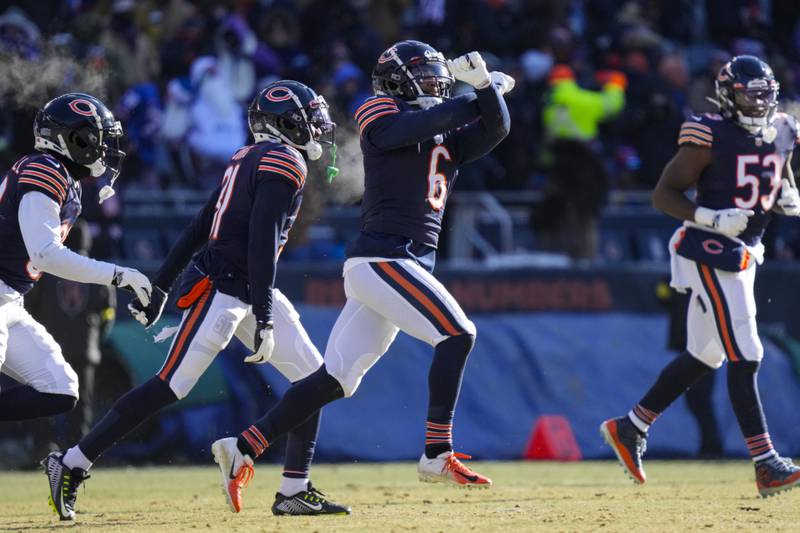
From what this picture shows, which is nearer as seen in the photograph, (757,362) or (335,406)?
(757,362)

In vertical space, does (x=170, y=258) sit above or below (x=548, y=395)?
above

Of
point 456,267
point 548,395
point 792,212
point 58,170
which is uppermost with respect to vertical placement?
point 58,170

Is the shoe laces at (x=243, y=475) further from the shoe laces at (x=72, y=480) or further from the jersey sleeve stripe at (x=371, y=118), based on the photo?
the jersey sleeve stripe at (x=371, y=118)

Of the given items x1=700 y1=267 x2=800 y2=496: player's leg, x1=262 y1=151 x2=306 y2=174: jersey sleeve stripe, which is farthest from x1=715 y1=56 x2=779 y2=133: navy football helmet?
x1=262 y1=151 x2=306 y2=174: jersey sleeve stripe

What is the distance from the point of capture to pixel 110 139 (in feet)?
22.2

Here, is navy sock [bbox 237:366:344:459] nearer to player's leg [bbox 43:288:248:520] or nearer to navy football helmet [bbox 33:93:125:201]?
player's leg [bbox 43:288:248:520]

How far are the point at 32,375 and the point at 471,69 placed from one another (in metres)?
2.36

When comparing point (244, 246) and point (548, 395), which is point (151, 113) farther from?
point (244, 246)

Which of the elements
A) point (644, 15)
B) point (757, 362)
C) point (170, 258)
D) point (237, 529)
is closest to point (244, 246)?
point (170, 258)

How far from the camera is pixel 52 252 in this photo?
20.4 ft

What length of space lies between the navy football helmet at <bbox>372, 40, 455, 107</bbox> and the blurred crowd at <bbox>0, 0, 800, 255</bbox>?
18.3 ft

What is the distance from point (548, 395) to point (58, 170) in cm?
557

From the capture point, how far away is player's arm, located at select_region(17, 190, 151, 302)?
624 cm

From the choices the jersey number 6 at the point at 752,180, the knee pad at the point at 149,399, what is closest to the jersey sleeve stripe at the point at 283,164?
the knee pad at the point at 149,399
